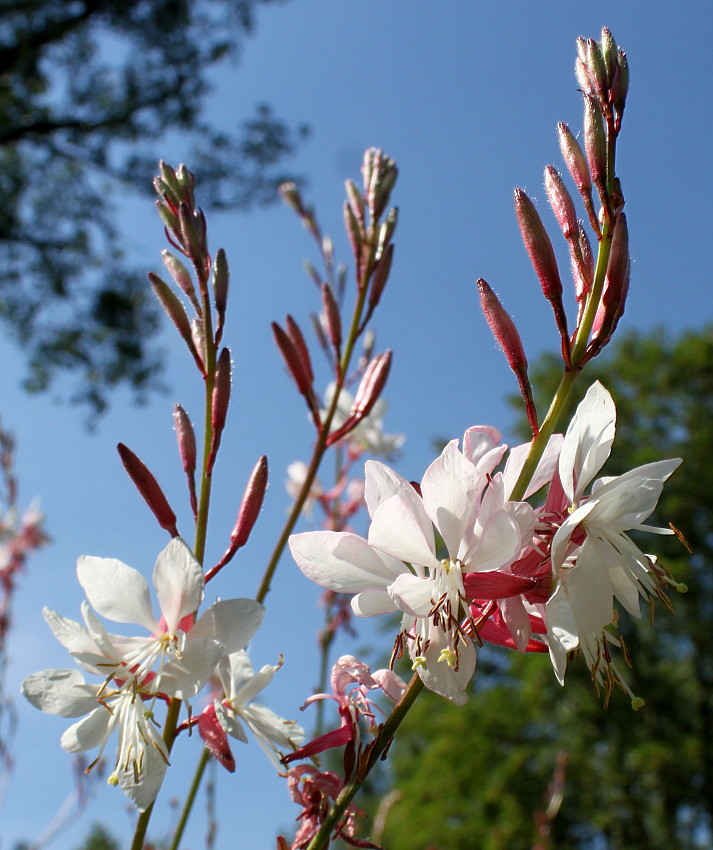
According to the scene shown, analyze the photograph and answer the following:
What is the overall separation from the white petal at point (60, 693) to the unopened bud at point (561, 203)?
58 cm

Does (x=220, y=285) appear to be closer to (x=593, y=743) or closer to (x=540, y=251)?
(x=540, y=251)

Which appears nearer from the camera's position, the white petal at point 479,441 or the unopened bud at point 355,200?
the white petal at point 479,441

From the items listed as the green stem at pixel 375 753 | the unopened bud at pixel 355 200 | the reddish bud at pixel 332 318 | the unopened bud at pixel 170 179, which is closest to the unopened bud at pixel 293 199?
the unopened bud at pixel 355 200

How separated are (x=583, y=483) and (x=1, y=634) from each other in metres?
2.00

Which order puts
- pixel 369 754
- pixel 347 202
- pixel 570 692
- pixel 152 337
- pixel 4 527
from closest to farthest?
pixel 369 754
pixel 347 202
pixel 4 527
pixel 152 337
pixel 570 692

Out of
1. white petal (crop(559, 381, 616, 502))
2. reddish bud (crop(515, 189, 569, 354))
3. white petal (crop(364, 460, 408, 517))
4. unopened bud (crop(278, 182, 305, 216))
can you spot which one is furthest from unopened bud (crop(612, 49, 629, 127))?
unopened bud (crop(278, 182, 305, 216))

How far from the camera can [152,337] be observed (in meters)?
9.08

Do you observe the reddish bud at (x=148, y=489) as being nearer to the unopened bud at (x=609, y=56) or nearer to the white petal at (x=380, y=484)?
the white petal at (x=380, y=484)

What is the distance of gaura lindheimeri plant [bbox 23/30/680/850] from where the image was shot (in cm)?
58

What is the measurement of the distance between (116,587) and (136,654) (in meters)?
0.06

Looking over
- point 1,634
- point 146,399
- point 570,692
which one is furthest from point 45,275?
point 570,692

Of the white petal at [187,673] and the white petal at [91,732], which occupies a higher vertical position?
the white petal at [187,673]

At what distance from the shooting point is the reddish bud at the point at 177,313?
82 centimetres

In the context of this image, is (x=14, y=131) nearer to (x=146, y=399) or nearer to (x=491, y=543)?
(x=146, y=399)
